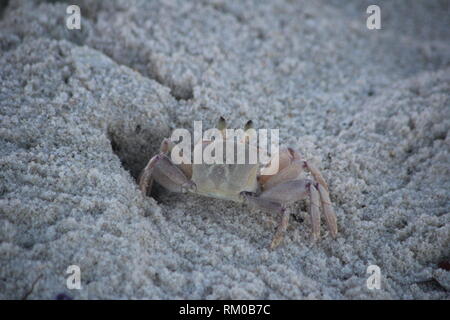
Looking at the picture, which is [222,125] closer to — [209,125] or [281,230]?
[209,125]

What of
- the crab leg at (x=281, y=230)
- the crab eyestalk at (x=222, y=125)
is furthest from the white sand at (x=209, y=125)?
the crab eyestalk at (x=222, y=125)

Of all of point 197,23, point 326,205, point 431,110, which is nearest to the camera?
point 326,205

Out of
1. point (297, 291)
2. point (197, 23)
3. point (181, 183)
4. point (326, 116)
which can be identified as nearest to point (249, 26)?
point (197, 23)

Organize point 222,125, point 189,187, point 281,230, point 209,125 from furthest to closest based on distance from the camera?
point 209,125, point 222,125, point 189,187, point 281,230

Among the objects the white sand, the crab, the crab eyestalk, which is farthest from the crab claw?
the crab eyestalk

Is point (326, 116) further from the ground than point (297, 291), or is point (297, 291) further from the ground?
point (326, 116)

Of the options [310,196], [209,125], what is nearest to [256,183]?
[310,196]

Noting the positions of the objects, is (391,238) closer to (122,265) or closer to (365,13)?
(122,265)
